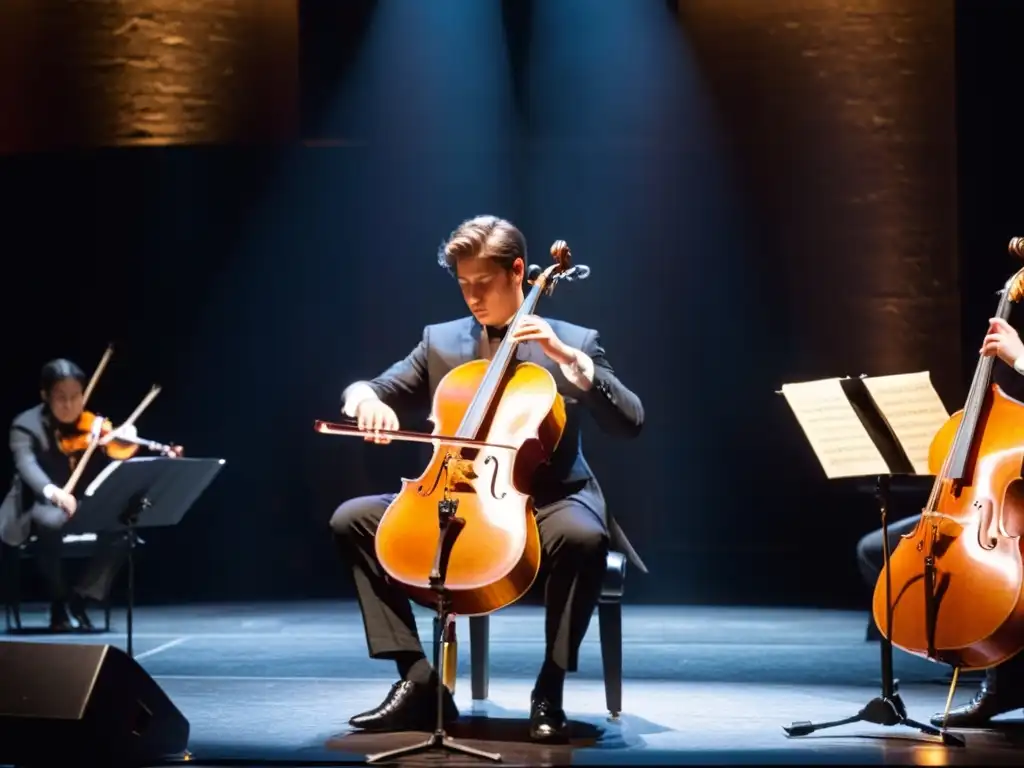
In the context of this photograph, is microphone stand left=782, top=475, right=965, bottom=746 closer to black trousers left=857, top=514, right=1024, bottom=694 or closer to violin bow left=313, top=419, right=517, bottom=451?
black trousers left=857, top=514, right=1024, bottom=694

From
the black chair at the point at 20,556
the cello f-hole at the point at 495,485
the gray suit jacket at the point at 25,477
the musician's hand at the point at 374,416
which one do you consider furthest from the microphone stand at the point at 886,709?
the gray suit jacket at the point at 25,477

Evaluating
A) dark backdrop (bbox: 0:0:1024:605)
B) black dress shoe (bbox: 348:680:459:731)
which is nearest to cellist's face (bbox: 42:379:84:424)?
dark backdrop (bbox: 0:0:1024:605)

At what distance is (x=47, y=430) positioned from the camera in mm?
5199

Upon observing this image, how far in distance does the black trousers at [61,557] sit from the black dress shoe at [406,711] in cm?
238

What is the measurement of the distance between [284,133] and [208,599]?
83.5 inches

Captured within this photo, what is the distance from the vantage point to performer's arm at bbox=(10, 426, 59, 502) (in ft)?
16.5

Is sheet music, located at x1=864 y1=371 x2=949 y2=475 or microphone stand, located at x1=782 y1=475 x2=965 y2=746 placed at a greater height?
sheet music, located at x1=864 y1=371 x2=949 y2=475

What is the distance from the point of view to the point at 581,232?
6.02 m

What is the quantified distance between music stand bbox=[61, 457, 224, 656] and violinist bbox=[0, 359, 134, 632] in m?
0.96

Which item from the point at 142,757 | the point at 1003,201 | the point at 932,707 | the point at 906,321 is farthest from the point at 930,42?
the point at 142,757

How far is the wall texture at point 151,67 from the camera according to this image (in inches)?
237

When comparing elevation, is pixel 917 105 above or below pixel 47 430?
above

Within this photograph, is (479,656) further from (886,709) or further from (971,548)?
(971,548)

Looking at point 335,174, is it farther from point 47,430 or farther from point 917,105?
point 917,105
